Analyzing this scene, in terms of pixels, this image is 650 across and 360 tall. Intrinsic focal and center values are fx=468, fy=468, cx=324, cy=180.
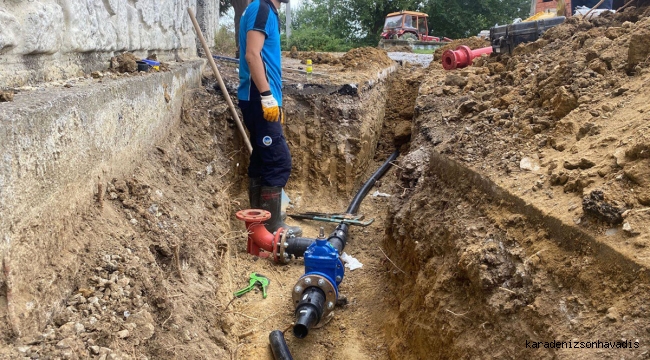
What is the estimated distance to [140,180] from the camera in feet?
8.45

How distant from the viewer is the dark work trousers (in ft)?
12.8

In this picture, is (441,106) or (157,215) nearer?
(157,215)

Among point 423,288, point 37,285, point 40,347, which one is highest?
point 37,285

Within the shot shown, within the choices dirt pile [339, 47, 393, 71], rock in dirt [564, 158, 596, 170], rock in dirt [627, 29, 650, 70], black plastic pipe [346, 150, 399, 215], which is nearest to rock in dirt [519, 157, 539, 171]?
rock in dirt [564, 158, 596, 170]

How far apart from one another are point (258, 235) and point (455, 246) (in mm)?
1832

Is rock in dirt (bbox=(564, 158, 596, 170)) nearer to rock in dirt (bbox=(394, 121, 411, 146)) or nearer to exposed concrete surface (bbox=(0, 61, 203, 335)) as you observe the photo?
exposed concrete surface (bbox=(0, 61, 203, 335))

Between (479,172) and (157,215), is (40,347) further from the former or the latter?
(479,172)

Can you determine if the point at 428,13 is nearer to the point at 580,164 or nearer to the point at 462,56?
the point at 462,56

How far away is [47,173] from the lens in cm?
163

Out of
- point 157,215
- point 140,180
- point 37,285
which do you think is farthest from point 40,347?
point 140,180

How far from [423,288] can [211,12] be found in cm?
562

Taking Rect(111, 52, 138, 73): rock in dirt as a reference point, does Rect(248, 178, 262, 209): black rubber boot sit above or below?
below

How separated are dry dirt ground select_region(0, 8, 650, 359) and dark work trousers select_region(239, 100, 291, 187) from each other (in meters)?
0.39

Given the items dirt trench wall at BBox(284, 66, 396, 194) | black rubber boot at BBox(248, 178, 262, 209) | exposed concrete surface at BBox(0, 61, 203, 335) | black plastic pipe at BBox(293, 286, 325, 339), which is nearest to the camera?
exposed concrete surface at BBox(0, 61, 203, 335)
